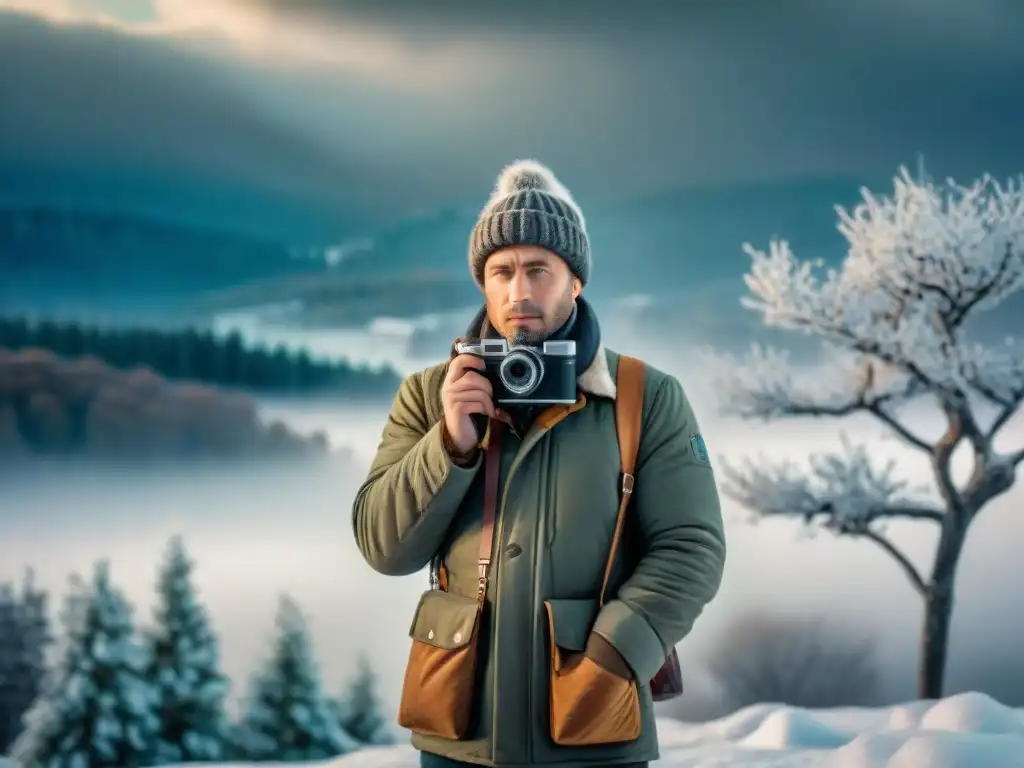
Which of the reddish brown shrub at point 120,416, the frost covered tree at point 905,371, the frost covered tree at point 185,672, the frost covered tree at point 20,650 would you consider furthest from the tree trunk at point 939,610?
the frost covered tree at point 20,650

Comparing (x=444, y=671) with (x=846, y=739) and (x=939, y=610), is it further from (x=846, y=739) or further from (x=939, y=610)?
(x=939, y=610)

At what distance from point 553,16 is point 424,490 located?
9.19 feet

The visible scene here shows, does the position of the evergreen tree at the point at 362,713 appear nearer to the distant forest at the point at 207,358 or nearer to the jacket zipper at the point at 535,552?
the distant forest at the point at 207,358

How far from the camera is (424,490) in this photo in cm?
148

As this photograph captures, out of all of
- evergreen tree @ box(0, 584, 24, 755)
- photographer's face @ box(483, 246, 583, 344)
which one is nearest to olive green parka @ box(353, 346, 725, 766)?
photographer's face @ box(483, 246, 583, 344)

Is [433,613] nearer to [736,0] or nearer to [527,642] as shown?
[527,642]

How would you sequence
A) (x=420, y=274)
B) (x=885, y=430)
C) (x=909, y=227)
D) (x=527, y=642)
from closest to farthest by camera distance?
(x=527, y=642) → (x=909, y=227) → (x=885, y=430) → (x=420, y=274)

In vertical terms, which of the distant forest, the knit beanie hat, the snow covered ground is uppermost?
the distant forest

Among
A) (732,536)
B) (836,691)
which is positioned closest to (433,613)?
(732,536)

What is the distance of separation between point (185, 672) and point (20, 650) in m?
0.56

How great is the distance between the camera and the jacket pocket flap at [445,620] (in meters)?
1.48

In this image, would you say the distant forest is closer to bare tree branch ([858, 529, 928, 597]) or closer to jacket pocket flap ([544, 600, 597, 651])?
bare tree branch ([858, 529, 928, 597])

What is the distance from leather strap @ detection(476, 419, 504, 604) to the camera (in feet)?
4.92

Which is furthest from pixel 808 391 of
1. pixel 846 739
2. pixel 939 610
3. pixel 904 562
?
pixel 846 739
